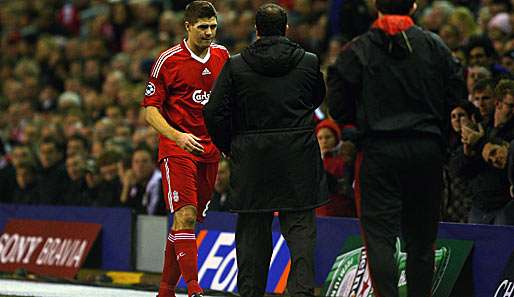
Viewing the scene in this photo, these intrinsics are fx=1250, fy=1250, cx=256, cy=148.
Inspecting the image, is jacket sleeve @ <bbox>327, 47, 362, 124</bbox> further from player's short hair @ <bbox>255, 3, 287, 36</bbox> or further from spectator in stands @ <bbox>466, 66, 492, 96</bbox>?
spectator in stands @ <bbox>466, 66, 492, 96</bbox>

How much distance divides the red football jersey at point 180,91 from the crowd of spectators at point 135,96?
56.8 inches

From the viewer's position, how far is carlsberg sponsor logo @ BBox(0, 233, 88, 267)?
14.6 m

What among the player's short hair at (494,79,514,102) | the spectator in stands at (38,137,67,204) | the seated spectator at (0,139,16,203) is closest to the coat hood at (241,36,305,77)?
the player's short hair at (494,79,514,102)

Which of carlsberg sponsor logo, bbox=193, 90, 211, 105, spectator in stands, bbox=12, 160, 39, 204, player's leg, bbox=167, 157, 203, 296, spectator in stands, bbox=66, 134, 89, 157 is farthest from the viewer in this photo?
spectator in stands, bbox=12, 160, 39, 204

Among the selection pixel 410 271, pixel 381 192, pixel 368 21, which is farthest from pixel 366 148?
pixel 368 21

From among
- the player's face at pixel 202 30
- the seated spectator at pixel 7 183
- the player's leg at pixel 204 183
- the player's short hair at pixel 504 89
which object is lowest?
the seated spectator at pixel 7 183

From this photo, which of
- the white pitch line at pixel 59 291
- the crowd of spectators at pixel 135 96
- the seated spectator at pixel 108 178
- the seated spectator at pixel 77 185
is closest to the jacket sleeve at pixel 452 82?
the crowd of spectators at pixel 135 96

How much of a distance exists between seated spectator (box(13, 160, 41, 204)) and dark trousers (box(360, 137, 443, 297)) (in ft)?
30.9

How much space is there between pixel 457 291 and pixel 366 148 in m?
3.18

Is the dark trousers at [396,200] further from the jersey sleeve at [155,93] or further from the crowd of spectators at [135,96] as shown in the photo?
the jersey sleeve at [155,93]

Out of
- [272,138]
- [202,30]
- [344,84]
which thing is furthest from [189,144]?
[344,84]

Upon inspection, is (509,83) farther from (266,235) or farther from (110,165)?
(110,165)

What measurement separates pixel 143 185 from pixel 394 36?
7788 millimetres

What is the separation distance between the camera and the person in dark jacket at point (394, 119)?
7523 mm
